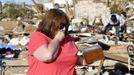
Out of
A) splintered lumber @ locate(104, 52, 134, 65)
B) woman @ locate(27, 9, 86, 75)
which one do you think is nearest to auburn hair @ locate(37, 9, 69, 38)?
woman @ locate(27, 9, 86, 75)

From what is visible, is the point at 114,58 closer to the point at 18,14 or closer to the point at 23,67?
the point at 23,67

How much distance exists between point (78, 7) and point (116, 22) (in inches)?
343

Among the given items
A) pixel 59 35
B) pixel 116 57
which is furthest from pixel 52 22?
pixel 116 57

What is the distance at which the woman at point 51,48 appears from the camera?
2.95 metres

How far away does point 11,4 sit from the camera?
31.9m


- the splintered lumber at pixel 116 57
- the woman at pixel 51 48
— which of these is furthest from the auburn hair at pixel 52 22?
the splintered lumber at pixel 116 57

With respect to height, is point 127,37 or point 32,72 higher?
point 32,72

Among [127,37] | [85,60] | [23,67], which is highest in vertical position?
[85,60]

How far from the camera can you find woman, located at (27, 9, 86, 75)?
2951 mm

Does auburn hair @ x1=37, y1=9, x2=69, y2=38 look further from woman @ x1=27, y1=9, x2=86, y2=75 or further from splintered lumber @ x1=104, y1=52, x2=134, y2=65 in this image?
splintered lumber @ x1=104, y1=52, x2=134, y2=65

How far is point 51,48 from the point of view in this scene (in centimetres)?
295

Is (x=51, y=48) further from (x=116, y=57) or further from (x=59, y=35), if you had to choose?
(x=116, y=57)

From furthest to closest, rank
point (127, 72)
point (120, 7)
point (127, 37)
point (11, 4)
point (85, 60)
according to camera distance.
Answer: point (11, 4), point (120, 7), point (127, 37), point (127, 72), point (85, 60)

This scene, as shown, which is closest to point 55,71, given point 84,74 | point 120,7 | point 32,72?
point 32,72
